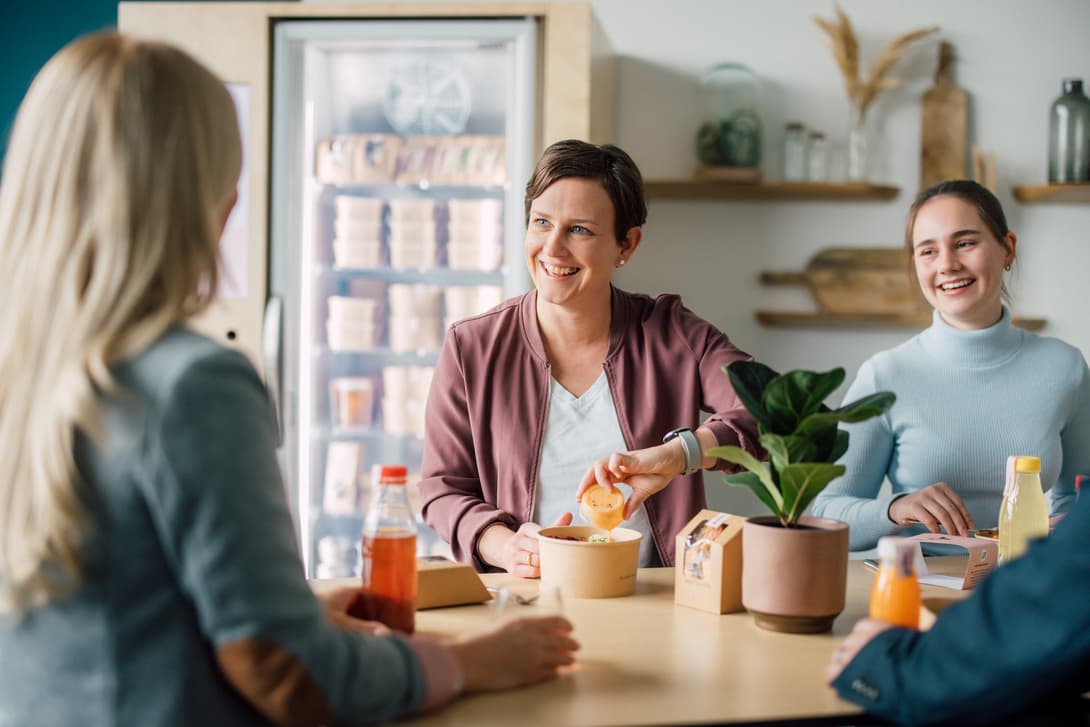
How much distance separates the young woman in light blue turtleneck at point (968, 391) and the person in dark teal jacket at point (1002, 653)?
1100 millimetres

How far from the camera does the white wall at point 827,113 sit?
387 centimetres

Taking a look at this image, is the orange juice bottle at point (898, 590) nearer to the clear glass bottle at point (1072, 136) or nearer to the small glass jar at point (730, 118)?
the small glass jar at point (730, 118)

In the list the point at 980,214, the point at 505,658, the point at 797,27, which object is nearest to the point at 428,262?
the point at 797,27

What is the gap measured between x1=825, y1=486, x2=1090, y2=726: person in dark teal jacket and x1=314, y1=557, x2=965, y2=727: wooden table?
0.07 meters

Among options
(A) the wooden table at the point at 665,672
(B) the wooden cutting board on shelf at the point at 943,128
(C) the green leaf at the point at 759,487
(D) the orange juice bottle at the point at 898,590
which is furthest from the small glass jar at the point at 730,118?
(D) the orange juice bottle at the point at 898,590

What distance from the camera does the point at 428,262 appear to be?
3637 millimetres

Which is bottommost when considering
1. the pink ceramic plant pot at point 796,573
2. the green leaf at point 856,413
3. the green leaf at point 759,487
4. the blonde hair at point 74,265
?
the pink ceramic plant pot at point 796,573

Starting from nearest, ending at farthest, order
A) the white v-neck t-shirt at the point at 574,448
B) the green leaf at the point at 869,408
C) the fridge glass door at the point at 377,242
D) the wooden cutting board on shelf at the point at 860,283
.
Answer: the green leaf at the point at 869,408 < the white v-neck t-shirt at the point at 574,448 < the fridge glass door at the point at 377,242 < the wooden cutting board on shelf at the point at 860,283

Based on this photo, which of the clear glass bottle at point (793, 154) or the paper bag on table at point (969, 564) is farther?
A: the clear glass bottle at point (793, 154)

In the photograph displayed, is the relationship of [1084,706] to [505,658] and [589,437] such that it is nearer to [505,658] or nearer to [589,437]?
[505,658]

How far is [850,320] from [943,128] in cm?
80

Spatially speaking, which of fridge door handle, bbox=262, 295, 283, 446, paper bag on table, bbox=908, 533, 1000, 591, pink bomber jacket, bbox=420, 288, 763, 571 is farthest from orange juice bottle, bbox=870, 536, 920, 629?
fridge door handle, bbox=262, 295, 283, 446

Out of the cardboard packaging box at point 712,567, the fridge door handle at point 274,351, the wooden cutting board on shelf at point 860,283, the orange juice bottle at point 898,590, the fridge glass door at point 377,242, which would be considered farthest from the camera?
the wooden cutting board on shelf at point 860,283

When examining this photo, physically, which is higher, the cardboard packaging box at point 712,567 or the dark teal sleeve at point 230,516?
the dark teal sleeve at point 230,516
